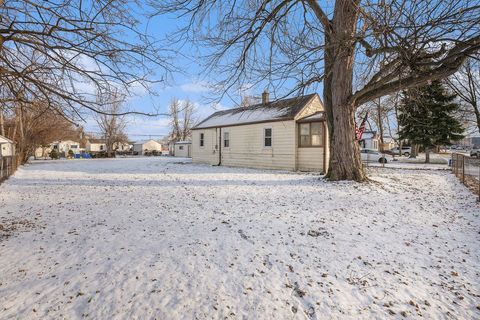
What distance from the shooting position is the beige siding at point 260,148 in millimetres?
15203

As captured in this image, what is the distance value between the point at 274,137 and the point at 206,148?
706 centimetres

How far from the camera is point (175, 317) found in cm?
236

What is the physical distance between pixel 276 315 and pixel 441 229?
421 cm

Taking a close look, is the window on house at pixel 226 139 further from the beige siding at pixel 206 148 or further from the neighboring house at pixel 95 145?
the neighboring house at pixel 95 145

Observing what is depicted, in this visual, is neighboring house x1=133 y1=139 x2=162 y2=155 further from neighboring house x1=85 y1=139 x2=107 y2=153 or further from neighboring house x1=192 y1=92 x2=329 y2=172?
neighboring house x1=192 y1=92 x2=329 y2=172

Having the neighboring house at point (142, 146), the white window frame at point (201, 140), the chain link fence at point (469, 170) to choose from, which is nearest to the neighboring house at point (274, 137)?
the white window frame at point (201, 140)

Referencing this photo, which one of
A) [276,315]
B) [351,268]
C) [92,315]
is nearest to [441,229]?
[351,268]

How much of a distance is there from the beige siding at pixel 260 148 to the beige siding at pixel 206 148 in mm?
1208

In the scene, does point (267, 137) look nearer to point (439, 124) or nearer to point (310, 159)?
point (310, 159)

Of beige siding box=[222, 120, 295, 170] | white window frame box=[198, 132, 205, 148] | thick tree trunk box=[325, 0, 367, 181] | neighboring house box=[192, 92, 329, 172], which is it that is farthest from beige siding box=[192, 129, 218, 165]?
thick tree trunk box=[325, 0, 367, 181]

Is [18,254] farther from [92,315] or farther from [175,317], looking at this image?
[175,317]

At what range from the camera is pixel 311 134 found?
14578 mm

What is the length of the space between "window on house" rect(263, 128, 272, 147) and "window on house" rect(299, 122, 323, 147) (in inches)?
78.6

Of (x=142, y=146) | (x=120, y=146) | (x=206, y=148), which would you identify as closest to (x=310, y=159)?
(x=206, y=148)
